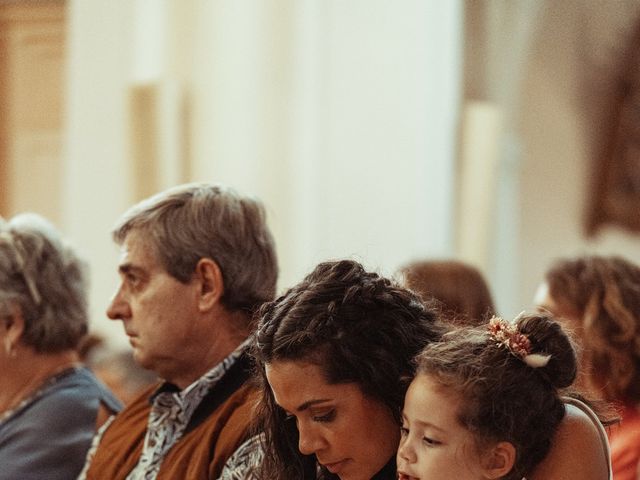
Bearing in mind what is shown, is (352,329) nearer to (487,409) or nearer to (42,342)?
(487,409)

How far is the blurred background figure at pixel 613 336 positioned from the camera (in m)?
3.51

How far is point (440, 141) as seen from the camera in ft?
19.6

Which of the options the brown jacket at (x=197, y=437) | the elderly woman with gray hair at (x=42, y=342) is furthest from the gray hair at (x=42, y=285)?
the brown jacket at (x=197, y=437)

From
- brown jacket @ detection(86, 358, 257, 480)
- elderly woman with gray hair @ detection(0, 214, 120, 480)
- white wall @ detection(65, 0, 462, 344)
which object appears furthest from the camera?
white wall @ detection(65, 0, 462, 344)

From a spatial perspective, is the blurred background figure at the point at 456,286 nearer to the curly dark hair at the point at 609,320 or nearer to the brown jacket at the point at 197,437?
the curly dark hair at the point at 609,320

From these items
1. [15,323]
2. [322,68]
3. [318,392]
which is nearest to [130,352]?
[15,323]

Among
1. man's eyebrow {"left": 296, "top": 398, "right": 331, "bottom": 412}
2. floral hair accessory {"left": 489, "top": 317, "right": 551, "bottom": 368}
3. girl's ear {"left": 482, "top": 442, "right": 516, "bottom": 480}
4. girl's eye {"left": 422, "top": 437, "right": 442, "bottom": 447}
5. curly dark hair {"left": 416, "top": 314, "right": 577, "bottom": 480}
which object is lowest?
girl's ear {"left": 482, "top": 442, "right": 516, "bottom": 480}

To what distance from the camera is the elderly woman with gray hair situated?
3.37 m

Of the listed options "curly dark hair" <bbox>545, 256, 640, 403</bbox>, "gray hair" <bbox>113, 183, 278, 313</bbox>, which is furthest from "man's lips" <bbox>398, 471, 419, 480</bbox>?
"curly dark hair" <bbox>545, 256, 640, 403</bbox>

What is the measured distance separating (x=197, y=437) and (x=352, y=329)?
665mm

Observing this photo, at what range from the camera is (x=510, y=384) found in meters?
2.06

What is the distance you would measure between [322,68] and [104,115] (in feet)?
3.94

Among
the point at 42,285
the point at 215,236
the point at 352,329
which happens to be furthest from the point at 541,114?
the point at 352,329

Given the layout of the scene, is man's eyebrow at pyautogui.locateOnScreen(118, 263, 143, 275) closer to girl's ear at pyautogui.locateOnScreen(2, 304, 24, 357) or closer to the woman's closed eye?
girl's ear at pyautogui.locateOnScreen(2, 304, 24, 357)
